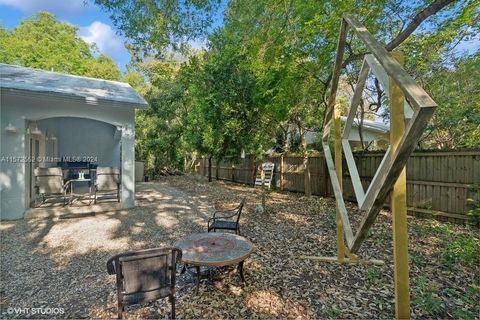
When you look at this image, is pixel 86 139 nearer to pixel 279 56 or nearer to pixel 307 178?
pixel 279 56

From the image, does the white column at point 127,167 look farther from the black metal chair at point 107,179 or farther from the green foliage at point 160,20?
the green foliage at point 160,20

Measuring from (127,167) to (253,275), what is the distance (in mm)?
5643

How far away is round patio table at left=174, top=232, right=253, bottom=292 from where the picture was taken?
10.3ft

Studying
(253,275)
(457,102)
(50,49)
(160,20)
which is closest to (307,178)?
(457,102)

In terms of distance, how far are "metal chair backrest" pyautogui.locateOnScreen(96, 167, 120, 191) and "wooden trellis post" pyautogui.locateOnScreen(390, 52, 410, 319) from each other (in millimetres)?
7378

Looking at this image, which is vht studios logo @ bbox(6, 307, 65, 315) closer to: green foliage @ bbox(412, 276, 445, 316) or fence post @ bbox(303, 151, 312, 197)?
green foliage @ bbox(412, 276, 445, 316)

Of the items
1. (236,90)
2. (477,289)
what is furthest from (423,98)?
(236,90)

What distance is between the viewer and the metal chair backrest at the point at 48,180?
6.79 meters

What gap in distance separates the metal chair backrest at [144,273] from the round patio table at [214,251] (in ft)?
1.74

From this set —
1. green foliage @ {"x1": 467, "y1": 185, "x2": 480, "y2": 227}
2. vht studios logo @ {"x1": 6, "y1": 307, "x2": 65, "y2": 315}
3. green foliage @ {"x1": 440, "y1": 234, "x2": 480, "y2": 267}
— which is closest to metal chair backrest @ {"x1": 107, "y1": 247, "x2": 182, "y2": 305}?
vht studios logo @ {"x1": 6, "y1": 307, "x2": 65, "y2": 315}

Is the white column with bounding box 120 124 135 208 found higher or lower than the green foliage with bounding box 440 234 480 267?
higher

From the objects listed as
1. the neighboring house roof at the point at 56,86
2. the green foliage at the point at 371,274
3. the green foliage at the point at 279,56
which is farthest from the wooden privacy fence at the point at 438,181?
the neighboring house roof at the point at 56,86

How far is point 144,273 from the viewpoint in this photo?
8.08ft

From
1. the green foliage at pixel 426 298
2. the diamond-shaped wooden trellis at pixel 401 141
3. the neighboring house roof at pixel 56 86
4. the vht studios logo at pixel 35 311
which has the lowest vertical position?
the vht studios logo at pixel 35 311
